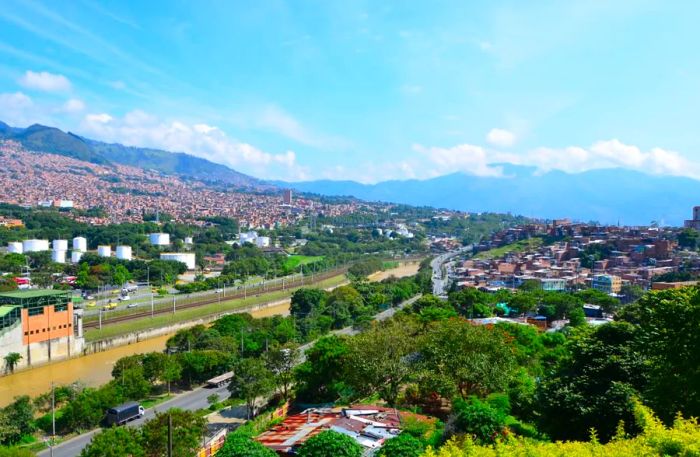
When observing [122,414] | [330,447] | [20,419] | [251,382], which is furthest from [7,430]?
[330,447]

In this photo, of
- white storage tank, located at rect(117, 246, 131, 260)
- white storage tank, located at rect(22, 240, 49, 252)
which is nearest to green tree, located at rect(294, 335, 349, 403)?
white storage tank, located at rect(117, 246, 131, 260)

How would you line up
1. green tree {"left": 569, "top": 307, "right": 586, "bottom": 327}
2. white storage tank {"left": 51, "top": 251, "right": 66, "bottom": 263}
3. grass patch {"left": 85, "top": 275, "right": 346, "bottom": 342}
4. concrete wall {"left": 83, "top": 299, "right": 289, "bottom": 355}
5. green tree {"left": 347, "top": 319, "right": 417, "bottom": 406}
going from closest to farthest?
green tree {"left": 347, "top": 319, "right": 417, "bottom": 406}
green tree {"left": 569, "top": 307, "right": 586, "bottom": 327}
concrete wall {"left": 83, "top": 299, "right": 289, "bottom": 355}
grass patch {"left": 85, "top": 275, "right": 346, "bottom": 342}
white storage tank {"left": 51, "top": 251, "right": 66, "bottom": 263}

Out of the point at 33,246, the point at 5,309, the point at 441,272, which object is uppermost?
the point at 5,309

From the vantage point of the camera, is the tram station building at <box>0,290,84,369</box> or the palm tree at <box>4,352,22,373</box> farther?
the tram station building at <box>0,290,84,369</box>

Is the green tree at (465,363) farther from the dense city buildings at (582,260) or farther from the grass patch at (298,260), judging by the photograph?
the grass patch at (298,260)

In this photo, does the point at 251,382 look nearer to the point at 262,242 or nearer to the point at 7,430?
the point at 7,430

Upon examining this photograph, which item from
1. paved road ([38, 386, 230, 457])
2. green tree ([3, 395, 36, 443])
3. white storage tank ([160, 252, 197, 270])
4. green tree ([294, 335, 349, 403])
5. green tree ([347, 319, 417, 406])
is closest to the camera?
paved road ([38, 386, 230, 457])

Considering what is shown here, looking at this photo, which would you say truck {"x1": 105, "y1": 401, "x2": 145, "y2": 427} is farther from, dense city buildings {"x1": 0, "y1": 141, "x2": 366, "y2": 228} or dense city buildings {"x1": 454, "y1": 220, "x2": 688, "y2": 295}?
dense city buildings {"x1": 0, "y1": 141, "x2": 366, "y2": 228}
